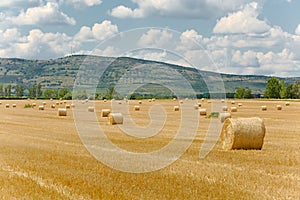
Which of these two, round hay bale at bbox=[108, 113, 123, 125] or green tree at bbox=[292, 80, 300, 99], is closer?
round hay bale at bbox=[108, 113, 123, 125]

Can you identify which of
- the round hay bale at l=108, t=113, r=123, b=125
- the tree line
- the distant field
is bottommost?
the distant field

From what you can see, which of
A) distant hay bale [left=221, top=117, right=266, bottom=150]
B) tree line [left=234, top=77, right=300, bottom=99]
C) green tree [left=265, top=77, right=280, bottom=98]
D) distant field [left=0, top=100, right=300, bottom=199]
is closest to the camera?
distant field [left=0, top=100, right=300, bottom=199]

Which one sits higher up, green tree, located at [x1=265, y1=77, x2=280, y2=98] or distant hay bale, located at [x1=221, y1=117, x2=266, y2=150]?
green tree, located at [x1=265, y1=77, x2=280, y2=98]

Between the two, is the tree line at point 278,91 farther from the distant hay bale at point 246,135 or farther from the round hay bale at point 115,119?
the distant hay bale at point 246,135

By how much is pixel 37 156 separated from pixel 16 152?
141 cm

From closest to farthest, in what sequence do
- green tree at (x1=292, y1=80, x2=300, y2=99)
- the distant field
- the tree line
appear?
the distant field
green tree at (x1=292, y1=80, x2=300, y2=99)
the tree line

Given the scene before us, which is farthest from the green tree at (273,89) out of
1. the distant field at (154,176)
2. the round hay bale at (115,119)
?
the distant field at (154,176)

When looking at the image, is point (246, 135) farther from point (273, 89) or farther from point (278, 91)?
point (273, 89)

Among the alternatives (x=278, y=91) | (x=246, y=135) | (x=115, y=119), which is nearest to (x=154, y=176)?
(x=246, y=135)

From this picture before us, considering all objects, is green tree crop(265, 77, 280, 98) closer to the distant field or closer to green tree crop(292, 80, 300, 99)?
green tree crop(292, 80, 300, 99)

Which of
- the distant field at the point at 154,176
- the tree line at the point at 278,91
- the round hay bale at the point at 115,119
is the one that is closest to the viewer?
the distant field at the point at 154,176

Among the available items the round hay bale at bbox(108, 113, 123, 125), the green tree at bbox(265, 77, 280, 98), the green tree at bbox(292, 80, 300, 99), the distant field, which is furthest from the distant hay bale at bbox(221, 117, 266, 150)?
the green tree at bbox(265, 77, 280, 98)

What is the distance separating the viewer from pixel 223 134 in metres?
19.5

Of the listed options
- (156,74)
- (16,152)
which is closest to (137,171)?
(16,152)
